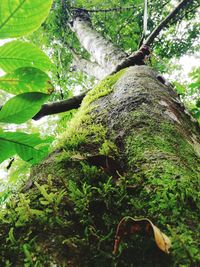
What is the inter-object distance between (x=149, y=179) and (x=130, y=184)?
8cm

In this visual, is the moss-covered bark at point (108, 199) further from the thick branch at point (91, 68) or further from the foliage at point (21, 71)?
the thick branch at point (91, 68)

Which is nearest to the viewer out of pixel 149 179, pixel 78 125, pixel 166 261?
pixel 166 261

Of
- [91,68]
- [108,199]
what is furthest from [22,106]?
[91,68]

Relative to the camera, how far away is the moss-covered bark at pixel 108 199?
79 centimetres

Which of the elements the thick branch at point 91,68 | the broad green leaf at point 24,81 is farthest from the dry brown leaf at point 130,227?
the thick branch at point 91,68

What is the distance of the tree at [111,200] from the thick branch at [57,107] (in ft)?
2.89

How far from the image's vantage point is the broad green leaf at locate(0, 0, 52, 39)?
0.68 meters

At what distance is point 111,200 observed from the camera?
991 mm

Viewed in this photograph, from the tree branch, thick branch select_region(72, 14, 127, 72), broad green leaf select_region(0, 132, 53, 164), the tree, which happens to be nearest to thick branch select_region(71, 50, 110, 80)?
the tree branch

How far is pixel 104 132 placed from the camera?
1484 mm

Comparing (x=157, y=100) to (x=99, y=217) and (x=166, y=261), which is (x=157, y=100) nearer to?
(x=99, y=217)

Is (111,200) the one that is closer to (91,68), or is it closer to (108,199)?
(108,199)

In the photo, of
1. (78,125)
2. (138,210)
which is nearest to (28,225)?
(138,210)

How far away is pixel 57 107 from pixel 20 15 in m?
1.85
